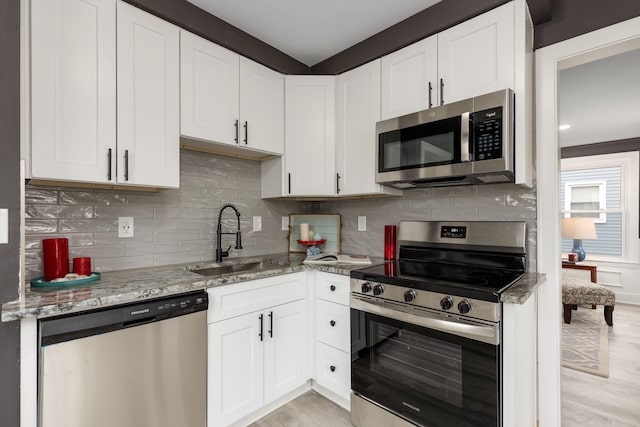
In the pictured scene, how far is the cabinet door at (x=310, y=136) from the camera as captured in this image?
2473mm

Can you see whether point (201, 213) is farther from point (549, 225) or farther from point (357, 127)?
point (549, 225)

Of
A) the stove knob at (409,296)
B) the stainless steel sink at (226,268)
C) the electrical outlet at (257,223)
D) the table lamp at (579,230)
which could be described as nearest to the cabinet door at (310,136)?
the electrical outlet at (257,223)

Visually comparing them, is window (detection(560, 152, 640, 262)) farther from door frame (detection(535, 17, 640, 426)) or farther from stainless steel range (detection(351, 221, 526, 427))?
stainless steel range (detection(351, 221, 526, 427))

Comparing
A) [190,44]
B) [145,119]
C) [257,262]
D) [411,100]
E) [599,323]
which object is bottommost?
[599,323]

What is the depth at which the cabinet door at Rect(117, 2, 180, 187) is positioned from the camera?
5.41ft

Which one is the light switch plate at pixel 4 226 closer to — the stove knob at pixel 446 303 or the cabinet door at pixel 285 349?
the cabinet door at pixel 285 349

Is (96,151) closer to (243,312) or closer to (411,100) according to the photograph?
(243,312)

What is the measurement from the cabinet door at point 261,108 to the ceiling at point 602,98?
6.05 ft

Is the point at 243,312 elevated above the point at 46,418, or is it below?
above

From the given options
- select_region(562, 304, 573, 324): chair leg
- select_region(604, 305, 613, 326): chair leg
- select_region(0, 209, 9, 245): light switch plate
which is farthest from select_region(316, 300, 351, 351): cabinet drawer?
select_region(604, 305, 613, 326): chair leg

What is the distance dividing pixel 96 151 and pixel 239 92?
97 centimetres

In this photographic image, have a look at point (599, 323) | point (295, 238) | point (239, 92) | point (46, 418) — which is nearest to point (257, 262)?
point (295, 238)

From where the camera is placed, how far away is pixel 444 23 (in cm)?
192

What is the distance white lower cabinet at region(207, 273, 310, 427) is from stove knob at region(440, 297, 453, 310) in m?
0.97
